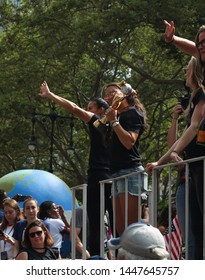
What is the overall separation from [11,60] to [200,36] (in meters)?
25.2

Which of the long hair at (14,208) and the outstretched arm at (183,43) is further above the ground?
the outstretched arm at (183,43)

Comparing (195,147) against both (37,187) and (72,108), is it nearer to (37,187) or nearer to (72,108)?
(72,108)

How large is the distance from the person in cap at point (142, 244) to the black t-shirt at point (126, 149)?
3593mm

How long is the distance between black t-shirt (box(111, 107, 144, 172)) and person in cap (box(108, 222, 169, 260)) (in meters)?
3.59

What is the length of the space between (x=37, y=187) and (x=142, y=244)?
15475 millimetres

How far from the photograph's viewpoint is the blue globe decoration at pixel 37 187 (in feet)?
65.5

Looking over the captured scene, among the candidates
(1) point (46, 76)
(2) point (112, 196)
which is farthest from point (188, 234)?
(1) point (46, 76)

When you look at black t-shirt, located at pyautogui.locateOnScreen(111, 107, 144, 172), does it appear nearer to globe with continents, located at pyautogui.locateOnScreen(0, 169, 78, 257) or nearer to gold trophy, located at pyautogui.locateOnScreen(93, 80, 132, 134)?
gold trophy, located at pyautogui.locateOnScreen(93, 80, 132, 134)

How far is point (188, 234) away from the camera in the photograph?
7.10m

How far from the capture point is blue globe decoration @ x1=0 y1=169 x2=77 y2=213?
1995 cm

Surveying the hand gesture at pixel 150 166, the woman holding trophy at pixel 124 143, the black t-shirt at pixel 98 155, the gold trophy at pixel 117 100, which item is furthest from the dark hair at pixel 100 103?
the hand gesture at pixel 150 166

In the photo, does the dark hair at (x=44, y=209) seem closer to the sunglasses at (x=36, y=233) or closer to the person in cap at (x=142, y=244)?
the sunglasses at (x=36, y=233)

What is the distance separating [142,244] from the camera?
4.95 metres

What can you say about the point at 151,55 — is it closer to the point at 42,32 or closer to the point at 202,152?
the point at 42,32
